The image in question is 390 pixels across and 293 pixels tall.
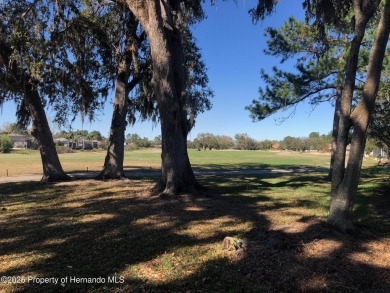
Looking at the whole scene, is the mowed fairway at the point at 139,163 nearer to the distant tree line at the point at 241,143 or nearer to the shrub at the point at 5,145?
the shrub at the point at 5,145

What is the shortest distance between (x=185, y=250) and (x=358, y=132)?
3.35 metres

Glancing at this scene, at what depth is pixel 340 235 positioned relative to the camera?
5.20 meters

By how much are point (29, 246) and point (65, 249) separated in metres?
0.69

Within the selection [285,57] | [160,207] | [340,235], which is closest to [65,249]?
[160,207]

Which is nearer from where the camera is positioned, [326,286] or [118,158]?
[326,286]

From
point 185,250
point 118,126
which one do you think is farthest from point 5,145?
point 185,250

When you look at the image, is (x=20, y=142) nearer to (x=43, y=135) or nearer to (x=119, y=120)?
(x=43, y=135)

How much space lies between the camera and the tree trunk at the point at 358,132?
16.9 ft

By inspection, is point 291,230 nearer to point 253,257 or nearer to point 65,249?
point 253,257

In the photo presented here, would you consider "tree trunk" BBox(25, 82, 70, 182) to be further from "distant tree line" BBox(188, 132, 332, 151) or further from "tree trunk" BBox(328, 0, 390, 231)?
"distant tree line" BBox(188, 132, 332, 151)

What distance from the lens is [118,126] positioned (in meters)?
14.4

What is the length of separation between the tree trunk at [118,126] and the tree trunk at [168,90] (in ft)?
15.8

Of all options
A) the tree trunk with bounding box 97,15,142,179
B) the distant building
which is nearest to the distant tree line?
the distant building

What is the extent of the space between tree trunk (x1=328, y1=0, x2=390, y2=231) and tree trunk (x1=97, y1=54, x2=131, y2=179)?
10.6 m
